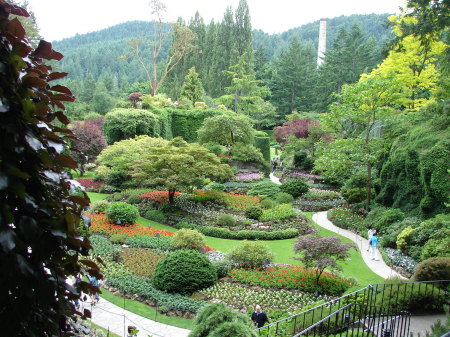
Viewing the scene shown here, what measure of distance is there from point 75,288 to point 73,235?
398 mm

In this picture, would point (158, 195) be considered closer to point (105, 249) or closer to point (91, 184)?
point (91, 184)

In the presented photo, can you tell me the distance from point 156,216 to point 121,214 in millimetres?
2287

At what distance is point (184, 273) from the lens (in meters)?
12.1

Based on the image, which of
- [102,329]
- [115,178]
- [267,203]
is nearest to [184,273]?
[102,329]

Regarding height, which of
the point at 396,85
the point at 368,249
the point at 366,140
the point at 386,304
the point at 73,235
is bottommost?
the point at 368,249

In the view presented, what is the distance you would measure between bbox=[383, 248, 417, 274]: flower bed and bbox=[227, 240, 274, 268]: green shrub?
4.88 meters

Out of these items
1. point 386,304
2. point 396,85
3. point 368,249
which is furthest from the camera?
point 396,85

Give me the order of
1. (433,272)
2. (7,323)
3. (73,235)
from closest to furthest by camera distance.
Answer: (7,323) < (73,235) < (433,272)

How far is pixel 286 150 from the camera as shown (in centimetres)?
3616

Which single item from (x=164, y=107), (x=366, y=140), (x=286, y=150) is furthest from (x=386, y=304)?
(x=164, y=107)

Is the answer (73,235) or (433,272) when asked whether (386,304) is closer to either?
(433,272)

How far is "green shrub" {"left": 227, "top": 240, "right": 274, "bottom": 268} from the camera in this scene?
46.4 feet

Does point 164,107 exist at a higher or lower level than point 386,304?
higher

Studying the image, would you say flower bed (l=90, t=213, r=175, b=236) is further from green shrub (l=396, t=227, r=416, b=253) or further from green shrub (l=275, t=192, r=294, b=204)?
green shrub (l=396, t=227, r=416, b=253)
